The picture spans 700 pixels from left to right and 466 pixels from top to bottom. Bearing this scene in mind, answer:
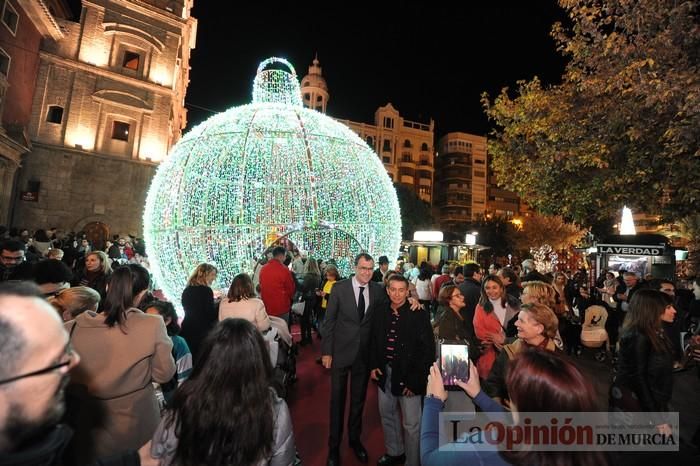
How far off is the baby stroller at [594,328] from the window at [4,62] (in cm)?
2424

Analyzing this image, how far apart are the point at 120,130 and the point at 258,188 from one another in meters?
18.6

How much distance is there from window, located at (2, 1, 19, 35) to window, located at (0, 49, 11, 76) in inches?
47.3

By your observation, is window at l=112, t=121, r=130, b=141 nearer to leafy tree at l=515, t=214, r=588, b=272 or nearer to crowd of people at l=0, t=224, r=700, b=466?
crowd of people at l=0, t=224, r=700, b=466

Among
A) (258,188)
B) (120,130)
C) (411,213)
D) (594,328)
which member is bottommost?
(594,328)

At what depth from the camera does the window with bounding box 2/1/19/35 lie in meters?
15.7

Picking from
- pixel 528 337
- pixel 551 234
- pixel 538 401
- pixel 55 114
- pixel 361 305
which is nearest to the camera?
pixel 538 401

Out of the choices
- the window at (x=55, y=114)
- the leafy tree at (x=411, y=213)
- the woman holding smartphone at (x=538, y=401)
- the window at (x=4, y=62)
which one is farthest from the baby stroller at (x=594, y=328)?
the leafy tree at (x=411, y=213)

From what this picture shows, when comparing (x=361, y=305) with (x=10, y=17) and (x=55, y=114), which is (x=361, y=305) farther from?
(x=55, y=114)

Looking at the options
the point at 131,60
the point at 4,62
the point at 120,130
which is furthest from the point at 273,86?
the point at 131,60

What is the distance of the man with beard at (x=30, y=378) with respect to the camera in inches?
36.3

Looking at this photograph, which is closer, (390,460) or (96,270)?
(390,460)

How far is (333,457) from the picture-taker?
3.38 m

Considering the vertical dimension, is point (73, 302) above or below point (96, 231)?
below

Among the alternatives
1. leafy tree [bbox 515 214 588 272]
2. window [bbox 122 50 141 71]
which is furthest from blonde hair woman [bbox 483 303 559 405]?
leafy tree [bbox 515 214 588 272]
